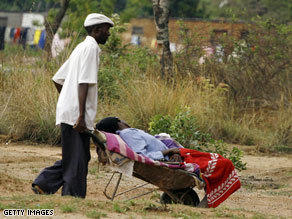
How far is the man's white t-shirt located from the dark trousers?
0.14m

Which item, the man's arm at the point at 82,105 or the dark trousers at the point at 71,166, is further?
the dark trousers at the point at 71,166

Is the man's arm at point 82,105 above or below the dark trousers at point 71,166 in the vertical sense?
above

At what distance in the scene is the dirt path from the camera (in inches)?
221

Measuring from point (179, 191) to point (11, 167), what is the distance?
3.09m

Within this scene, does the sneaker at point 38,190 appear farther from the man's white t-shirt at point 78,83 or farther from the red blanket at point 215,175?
the red blanket at point 215,175

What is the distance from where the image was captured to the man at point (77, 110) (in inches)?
231

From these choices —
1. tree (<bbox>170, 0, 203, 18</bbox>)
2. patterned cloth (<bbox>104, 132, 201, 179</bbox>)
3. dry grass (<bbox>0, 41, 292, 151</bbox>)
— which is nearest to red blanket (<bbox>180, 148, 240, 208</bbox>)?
patterned cloth (<bbox>104, 132, 201, 179</bbox>)

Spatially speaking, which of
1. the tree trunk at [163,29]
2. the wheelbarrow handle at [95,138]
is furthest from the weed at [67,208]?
the tree trunk at [163,29]

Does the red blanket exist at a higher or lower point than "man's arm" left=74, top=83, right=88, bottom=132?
lower

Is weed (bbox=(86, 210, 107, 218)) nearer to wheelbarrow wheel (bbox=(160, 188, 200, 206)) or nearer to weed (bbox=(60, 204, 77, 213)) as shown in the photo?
weed (bbox=(60, 204, 77, 213))

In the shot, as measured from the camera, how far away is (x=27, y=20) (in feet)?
158

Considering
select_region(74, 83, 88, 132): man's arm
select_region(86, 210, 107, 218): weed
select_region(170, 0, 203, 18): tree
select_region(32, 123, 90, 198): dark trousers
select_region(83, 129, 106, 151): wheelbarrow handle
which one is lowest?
select_region(86, 210, 107, 218): weed

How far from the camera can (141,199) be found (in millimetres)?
7281

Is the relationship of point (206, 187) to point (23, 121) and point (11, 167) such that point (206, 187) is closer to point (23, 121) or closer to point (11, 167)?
point (11, 167)
